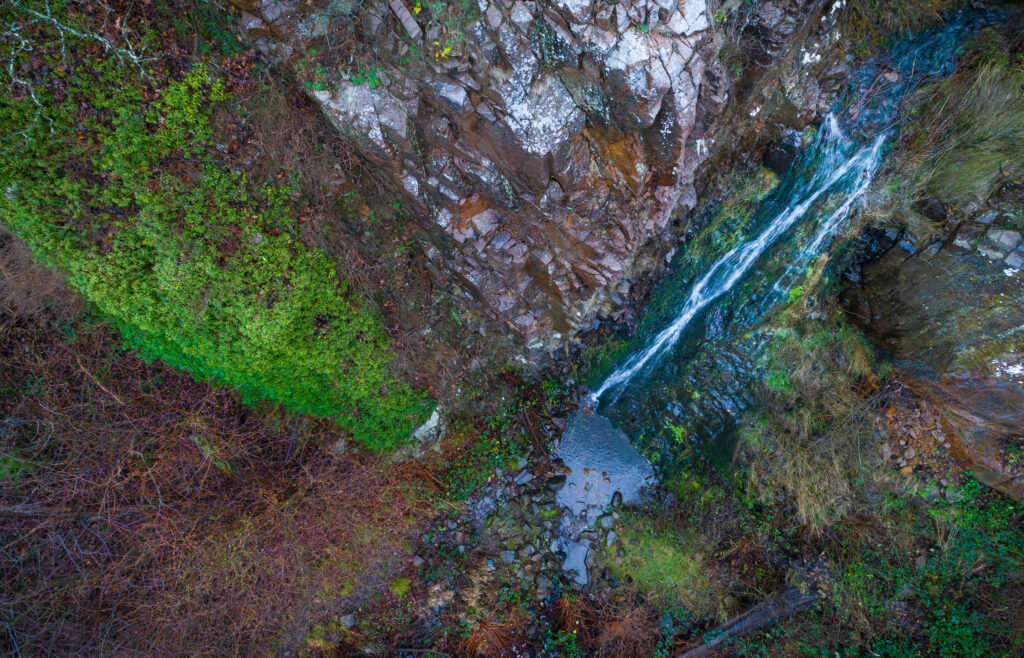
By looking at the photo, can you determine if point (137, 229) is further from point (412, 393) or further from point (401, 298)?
point (412, 393)

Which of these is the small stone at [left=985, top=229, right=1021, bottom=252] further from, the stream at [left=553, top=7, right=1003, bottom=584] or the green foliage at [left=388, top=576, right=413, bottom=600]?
the green foliage at [left=388, top=576, right=413, bottom=600]

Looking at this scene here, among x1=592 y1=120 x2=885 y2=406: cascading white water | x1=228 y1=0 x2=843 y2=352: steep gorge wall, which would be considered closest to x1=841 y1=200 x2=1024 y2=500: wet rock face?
x1=592 y1=120 x2=885 y2=406: cascading white water

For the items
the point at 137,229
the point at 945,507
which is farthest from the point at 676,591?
the point at 137,229

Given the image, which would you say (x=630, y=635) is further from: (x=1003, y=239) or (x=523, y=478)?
(x=1003, y=239)

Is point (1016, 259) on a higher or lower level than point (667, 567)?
higher

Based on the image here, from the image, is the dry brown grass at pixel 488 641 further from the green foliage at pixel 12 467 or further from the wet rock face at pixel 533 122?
the green foliage at pixel 12 467

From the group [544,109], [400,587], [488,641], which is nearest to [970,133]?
[544,109]
